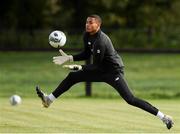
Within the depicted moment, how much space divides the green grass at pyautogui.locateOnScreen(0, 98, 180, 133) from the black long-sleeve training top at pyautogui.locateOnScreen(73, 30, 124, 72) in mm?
1139

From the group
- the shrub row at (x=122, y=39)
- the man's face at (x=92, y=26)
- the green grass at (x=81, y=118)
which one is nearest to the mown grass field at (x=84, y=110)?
the green grass at (x=81, y=118)

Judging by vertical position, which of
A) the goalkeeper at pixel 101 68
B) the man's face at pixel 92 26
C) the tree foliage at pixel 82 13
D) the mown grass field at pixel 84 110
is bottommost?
the tree foliage at pixel 82 13

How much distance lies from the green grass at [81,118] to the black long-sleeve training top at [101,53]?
1.14m

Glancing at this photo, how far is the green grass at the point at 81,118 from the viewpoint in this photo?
1220cm

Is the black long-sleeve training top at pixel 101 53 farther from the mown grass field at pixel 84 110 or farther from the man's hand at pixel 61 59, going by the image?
the mown grass field at pixel 84 110

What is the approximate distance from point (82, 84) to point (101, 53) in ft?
42.0

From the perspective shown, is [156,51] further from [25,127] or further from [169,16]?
[169,16]

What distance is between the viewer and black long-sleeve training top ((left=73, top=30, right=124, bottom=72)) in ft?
37.8

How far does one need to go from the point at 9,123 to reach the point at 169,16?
43.8m

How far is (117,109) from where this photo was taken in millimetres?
15586

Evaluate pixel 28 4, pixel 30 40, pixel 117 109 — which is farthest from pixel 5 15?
pixel 117 109

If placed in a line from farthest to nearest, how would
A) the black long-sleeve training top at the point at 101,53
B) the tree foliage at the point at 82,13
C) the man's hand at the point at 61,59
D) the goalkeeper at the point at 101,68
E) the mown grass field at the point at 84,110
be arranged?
1. the tree foliage at the point at 82,13
2. the mown grass field at the point at 84,110
3. the man's hand at the point at 61,59
4. the goalkeeper at the point at 101,68
5. the black long-sleeve training top at the point at 101,53

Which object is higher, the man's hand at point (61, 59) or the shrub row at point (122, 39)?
the man's hand at point (61, 59)

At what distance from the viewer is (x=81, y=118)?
540 inches
